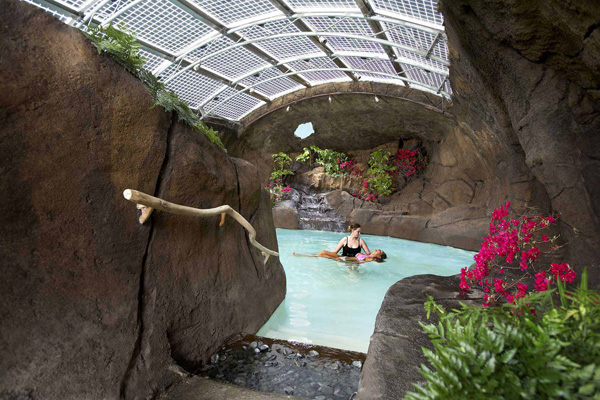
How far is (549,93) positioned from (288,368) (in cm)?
377

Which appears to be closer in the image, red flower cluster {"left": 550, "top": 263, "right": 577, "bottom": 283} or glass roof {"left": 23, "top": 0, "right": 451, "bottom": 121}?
red flower cluster {"left": 550, "top": 263, "right": 577, "bottom": 283}

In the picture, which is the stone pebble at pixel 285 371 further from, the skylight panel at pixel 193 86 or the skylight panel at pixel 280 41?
the skylight panel at pixel 193 86

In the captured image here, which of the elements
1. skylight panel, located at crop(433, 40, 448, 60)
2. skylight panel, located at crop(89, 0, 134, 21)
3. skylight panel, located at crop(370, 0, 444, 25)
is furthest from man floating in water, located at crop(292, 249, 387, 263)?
skylight panel, located at crop(89, 0, 134, 21)

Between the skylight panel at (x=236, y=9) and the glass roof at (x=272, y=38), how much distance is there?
2cm

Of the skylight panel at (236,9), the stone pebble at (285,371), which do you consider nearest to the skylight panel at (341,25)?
the skylight panel at (236,9)

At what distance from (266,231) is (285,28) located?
6.31m

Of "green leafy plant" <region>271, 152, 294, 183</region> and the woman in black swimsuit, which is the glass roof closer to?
the woman in black swimsuit

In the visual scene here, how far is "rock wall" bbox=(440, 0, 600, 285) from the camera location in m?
2.86

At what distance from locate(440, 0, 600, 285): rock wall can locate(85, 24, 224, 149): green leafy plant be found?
292 centimetres

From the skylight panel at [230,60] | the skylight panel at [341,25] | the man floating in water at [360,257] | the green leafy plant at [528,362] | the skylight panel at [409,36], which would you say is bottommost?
the man floating in water at [360,257]

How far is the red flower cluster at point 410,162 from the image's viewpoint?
15.2 meters

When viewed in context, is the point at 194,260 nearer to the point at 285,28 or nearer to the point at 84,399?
the point at 84,399

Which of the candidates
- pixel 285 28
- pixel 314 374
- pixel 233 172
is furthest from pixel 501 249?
pixel 285 28

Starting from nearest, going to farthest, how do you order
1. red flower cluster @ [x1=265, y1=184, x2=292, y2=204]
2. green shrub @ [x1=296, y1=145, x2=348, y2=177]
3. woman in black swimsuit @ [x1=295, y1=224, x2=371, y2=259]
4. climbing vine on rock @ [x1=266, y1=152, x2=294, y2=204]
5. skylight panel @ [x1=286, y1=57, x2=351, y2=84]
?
1. woman in black swimsuit @ [x1=295, y1=224, x2=371, y2=259]
2. skylight panel @ [x1=286, y1=57, x2=351, y2=84]
3. red flower cluster @ [x1=265, y1=184, x2=292, y2=204]
4. climbing vine on rock @ [x1=266, y1=152, x2=294, y2=204]
5. green shrub @ [x1=296, y1=145, x2=348, y2=177]
